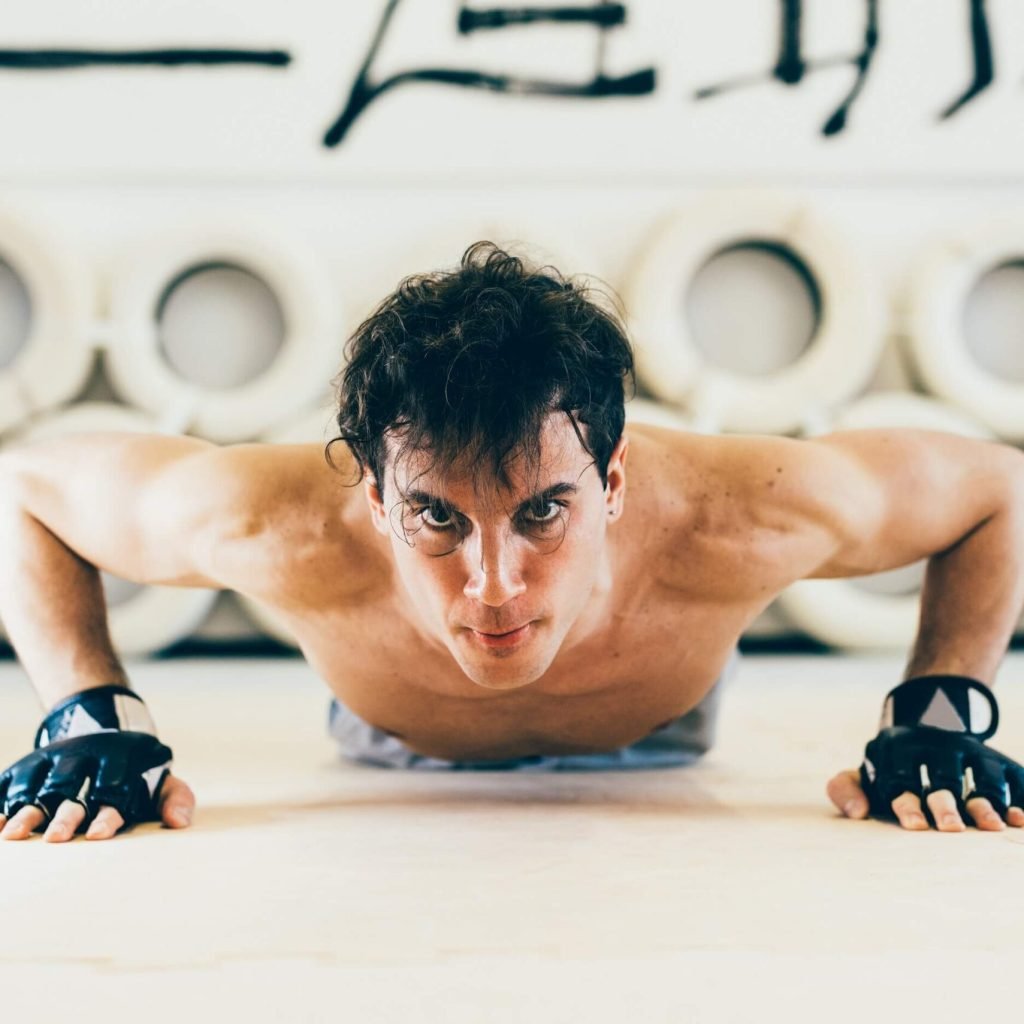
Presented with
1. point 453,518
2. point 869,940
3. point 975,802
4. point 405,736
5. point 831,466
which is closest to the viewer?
point 869,940

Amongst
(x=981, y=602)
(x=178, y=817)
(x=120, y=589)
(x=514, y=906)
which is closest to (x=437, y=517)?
(x=514, y=906)

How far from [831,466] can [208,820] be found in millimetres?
833

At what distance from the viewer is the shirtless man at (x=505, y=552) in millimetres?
1180

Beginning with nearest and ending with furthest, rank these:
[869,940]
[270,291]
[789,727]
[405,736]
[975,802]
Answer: [869,940] < [975,802] < [405,736] < [789,727] < [270,291]

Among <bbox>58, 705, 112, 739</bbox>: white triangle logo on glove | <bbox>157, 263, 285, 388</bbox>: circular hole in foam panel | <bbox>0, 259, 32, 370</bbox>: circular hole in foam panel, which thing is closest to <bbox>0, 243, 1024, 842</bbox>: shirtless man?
<bbox>58, 705, 112, 739</bbox>: white triangle logo on glove

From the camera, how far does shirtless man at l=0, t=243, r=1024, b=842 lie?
1180mm

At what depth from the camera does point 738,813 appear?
1.40 meters

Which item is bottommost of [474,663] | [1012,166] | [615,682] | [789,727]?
[789,727]

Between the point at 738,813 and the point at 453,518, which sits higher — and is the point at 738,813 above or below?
below

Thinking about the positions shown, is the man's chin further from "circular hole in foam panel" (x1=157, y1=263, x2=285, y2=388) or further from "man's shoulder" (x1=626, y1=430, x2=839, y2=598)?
"circular hole in foam panel" (x1=157, y1=263, x2=285, y2=388)

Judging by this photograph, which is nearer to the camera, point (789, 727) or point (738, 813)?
point (738, 813)

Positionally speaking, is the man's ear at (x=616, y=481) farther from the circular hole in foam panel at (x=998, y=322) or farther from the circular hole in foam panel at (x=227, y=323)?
the circular hole in foam panel at (x=998, y=322)

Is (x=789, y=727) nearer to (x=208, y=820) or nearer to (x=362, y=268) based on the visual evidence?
(x=208, y=820)

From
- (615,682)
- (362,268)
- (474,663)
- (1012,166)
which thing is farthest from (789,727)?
(1012,166)
